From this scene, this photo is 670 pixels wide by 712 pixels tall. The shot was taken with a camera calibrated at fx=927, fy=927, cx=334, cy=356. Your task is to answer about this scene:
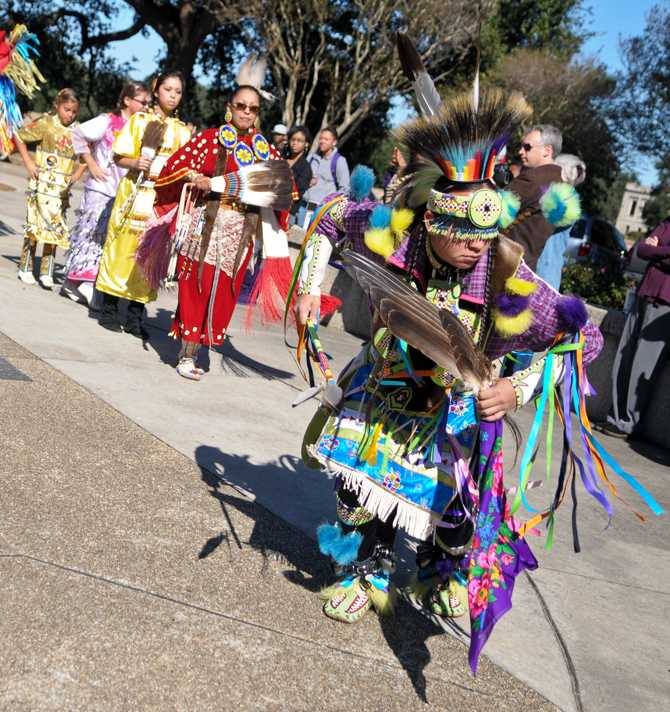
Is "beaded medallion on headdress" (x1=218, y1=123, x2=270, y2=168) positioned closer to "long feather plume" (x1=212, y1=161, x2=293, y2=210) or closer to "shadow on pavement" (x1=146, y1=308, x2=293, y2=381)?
"long feather plume" (x1=212, y1=161, x2=293, y2=210)

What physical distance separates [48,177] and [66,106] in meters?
0.66

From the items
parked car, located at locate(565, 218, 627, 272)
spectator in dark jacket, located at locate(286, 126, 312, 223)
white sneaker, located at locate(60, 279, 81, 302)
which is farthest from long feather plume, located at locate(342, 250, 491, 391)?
parked car, located at locate(565, 218, 627, 272)

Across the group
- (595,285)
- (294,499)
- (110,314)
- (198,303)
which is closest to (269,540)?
(294,499)

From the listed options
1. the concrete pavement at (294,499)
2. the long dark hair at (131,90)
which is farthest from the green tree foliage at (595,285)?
the long dark hair at (131,90)

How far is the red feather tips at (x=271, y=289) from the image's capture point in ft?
19.9

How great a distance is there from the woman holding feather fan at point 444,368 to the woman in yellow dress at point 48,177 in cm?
541

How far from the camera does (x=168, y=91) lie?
6797 mm

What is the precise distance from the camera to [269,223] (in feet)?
20.5

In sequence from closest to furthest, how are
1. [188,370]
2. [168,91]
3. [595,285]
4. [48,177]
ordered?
1. [188,370]
2. [168,91]
3. [48,177]
4. [595,285]

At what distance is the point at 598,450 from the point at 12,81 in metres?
6.84

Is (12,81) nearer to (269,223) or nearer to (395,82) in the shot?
(269,223)

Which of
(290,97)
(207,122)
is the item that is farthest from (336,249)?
(207,122)

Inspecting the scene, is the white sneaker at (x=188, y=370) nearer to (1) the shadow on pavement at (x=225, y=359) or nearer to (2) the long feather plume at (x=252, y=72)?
(1) the shadow on pavement at (x=225, y=359)

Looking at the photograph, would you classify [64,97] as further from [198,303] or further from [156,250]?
[198,303]
